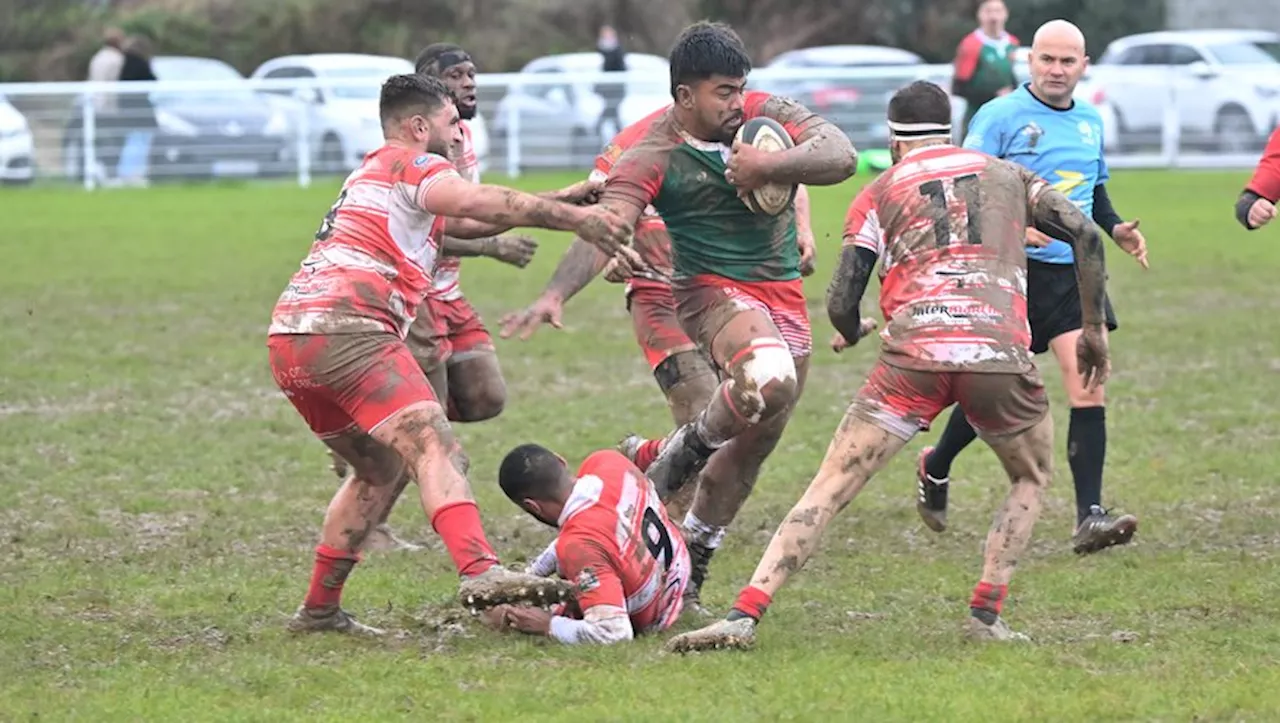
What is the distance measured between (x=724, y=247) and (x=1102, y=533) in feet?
6.85

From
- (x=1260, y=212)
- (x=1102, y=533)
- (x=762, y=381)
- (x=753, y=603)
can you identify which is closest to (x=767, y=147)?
(x=762, y=381)

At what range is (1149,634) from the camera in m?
7.00

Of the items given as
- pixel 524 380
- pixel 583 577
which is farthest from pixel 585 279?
pixel 524 380

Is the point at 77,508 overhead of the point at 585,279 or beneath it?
beneath

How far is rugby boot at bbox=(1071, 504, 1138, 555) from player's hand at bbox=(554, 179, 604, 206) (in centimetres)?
265

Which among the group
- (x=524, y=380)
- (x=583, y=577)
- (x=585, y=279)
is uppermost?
(x=585, y=279)

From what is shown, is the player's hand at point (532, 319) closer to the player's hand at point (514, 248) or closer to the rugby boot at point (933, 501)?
the player's hand at point (514, 248)

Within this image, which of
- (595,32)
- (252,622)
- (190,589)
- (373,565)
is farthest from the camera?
(595,32)

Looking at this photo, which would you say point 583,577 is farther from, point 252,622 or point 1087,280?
point 1087,280

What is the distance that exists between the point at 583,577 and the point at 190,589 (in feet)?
6.23

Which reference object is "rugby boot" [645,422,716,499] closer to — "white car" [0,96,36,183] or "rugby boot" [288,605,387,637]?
"rugby boot" [288,605,387,637]

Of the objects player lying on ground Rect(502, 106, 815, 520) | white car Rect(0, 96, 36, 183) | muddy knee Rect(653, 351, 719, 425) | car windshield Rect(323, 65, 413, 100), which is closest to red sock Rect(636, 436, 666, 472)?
player lying on ground Rect(502, 106, 815, 520)

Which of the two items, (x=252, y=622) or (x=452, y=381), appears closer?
(x=252, y=622)

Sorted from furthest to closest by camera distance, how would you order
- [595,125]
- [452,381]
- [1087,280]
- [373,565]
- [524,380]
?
1. [595,125]
2. [524,380]
3. [452,381]
4. [373,565]
5. [1087,280]
